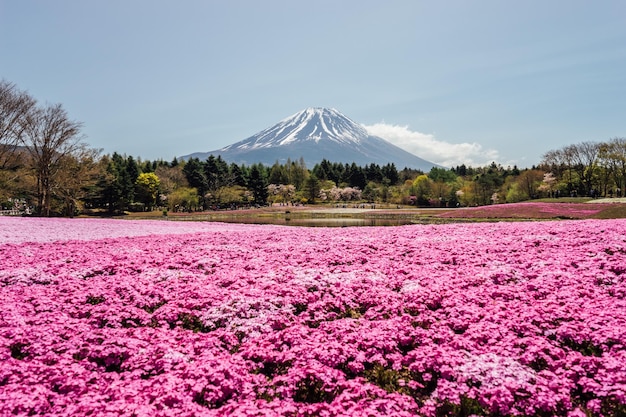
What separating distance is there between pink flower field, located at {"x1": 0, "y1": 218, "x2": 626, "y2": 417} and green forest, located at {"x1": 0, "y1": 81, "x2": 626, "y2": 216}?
43.1 metres

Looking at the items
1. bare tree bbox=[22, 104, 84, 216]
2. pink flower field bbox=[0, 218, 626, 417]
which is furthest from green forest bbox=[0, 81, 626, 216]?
pink flower field bbox=[0, 218, 626, 417]

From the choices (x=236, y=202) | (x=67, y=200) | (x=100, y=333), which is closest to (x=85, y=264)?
(x=100, y=333)

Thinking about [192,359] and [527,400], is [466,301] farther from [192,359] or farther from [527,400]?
[192,359]

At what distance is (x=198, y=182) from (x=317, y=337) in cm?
10765

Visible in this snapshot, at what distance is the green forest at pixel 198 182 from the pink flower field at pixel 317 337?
43.1m

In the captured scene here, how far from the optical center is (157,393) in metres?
4.61

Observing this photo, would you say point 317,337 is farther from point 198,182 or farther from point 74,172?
point 198,182

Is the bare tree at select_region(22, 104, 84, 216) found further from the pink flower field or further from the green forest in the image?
the pink flower field

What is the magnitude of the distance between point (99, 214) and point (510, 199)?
96367 millimetres

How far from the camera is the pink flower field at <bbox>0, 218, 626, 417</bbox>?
4668mm

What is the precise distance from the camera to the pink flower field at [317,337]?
15.3ft

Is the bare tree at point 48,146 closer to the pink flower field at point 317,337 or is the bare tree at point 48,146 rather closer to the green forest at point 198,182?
the green forest at point 198,182

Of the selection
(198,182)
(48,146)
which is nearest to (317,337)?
(48,146)

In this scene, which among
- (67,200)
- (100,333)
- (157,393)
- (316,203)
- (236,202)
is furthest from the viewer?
(316,203)
